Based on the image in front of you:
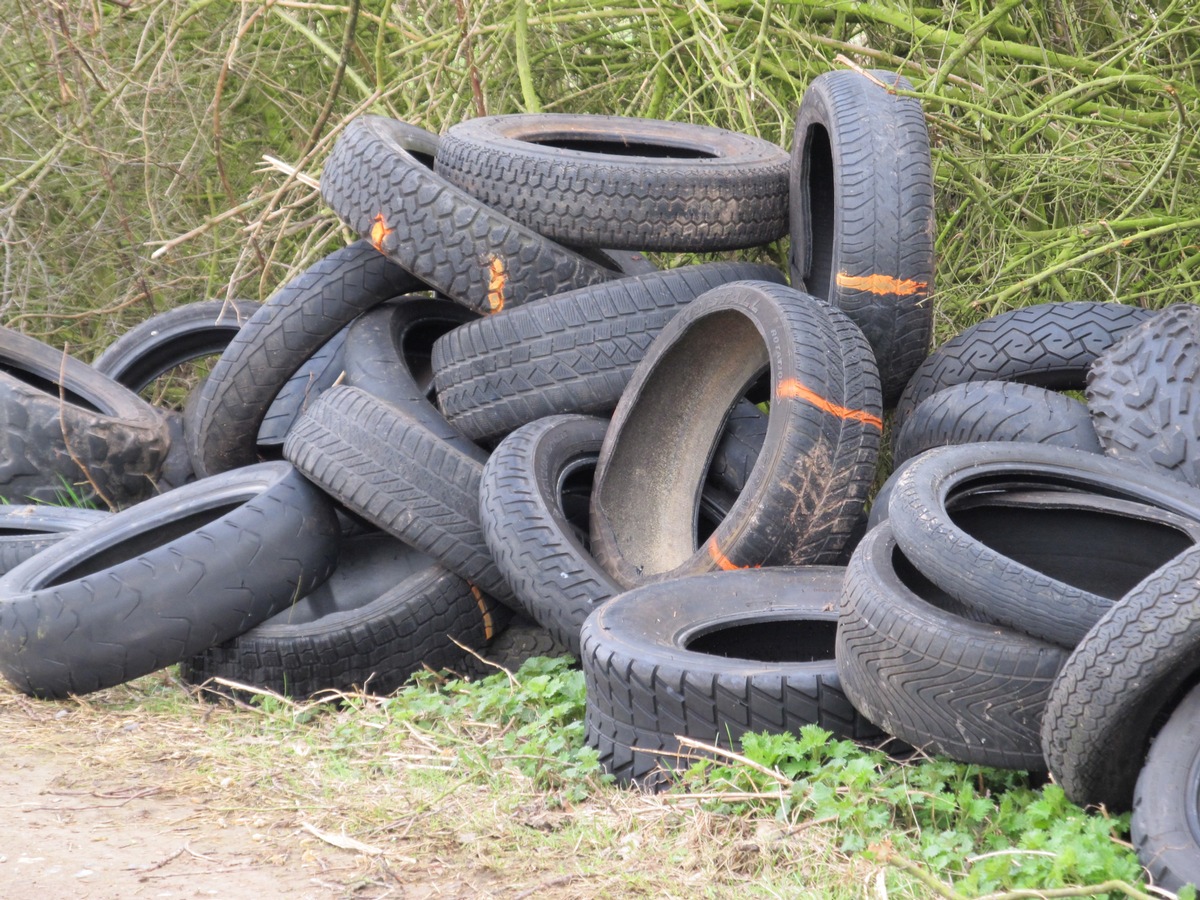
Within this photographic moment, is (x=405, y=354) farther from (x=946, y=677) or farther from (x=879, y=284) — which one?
(x=946, y=677)

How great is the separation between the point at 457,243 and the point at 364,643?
5.04 ft

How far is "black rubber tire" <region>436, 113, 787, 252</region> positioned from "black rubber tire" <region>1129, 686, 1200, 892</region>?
9.40 ft

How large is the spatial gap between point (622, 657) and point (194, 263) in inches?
217

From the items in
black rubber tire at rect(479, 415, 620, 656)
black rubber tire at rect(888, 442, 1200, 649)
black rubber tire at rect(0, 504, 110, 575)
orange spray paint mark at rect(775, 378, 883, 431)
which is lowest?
black rubber tire at rect(0, 504, 110, 575)

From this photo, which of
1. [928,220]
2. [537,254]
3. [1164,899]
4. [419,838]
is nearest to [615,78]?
[537,254]

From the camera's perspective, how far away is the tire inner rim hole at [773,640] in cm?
367

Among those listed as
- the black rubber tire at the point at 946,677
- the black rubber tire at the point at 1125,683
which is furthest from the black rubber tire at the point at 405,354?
the black rubber tire at the point at 1125,683

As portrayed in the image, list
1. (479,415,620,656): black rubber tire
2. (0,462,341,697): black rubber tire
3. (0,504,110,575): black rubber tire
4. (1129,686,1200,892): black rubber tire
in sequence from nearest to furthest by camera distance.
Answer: (1129,686,1200,892): black rubber tire < (479,415,620,656): black rubber tire < (0,462,341,697): black rubber tire < (0,504,110,575): black rubber tire

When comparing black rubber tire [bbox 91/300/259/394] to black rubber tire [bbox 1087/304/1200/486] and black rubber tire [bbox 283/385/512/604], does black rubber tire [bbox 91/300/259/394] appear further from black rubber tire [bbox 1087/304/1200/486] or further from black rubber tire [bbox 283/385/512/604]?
black rubber tire [bbox 1087/304/1200/486]

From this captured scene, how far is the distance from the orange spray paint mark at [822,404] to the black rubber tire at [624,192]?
1.19m

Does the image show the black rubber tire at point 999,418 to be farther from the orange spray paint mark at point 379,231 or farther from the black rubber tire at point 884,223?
the orange spray paint mark at point 379,231

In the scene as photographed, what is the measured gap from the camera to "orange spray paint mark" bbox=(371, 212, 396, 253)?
15.7 feet

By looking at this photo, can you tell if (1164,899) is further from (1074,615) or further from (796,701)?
(796,701)

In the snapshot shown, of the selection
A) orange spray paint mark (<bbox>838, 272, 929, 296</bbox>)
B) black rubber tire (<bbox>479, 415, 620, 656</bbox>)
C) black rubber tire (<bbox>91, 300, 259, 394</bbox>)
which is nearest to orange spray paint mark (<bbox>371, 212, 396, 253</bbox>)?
black rubber tire (<bbox>479, 415, 620, 656</bbox>)
